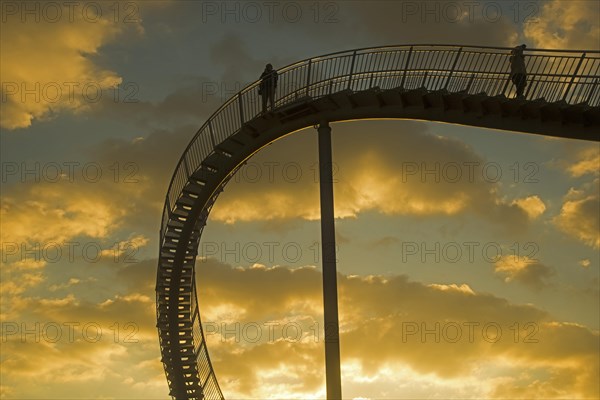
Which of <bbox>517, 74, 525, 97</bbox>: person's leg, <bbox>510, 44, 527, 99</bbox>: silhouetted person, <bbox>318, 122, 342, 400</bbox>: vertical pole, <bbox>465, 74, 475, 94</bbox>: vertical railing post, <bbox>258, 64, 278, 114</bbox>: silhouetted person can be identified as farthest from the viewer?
<bbox>258, 64, 278, 114</bbox>: silhouetted person

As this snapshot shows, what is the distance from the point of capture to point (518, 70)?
22.4m

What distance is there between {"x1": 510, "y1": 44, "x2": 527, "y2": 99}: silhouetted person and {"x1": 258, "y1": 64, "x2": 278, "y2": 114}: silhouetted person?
7.16 m

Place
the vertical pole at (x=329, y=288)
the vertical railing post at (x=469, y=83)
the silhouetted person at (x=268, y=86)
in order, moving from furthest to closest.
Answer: the silhouetted person at (x=268, y=86)
the vertical pole at (x=329, y=288)
the vertical railing post at (x=469, y=83)

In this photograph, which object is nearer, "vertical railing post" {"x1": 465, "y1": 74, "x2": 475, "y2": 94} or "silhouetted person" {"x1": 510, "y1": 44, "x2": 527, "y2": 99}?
"silhouetted person" {"x1": 510, "y1": 44, "x2": 527, "y2": 99}

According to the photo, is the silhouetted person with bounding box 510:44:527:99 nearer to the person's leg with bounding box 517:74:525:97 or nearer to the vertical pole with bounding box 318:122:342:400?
the person's leg with bounding box 517:74:525:97

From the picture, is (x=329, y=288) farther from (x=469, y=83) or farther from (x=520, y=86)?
(x=520, y=86)

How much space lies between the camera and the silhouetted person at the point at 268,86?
85.7ft

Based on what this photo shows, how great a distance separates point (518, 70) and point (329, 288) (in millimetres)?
7598

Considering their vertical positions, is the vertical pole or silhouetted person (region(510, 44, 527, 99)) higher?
silhouetted person (region(510, 44, 527, 99))

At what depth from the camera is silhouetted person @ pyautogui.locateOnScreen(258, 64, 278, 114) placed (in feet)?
85.7

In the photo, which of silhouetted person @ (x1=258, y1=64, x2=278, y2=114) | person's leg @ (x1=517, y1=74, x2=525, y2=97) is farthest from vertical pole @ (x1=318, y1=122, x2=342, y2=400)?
person's leg @ (x1=517, y1=74, x2=525, y2=97)

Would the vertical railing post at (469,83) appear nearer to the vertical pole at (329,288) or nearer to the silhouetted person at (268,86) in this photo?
the vertical pole at (329,288)

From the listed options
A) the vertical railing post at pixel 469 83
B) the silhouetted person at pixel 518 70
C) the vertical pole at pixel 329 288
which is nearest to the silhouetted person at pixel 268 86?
the vertical pole at pixel 329 288

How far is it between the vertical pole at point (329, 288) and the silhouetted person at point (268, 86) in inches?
111
